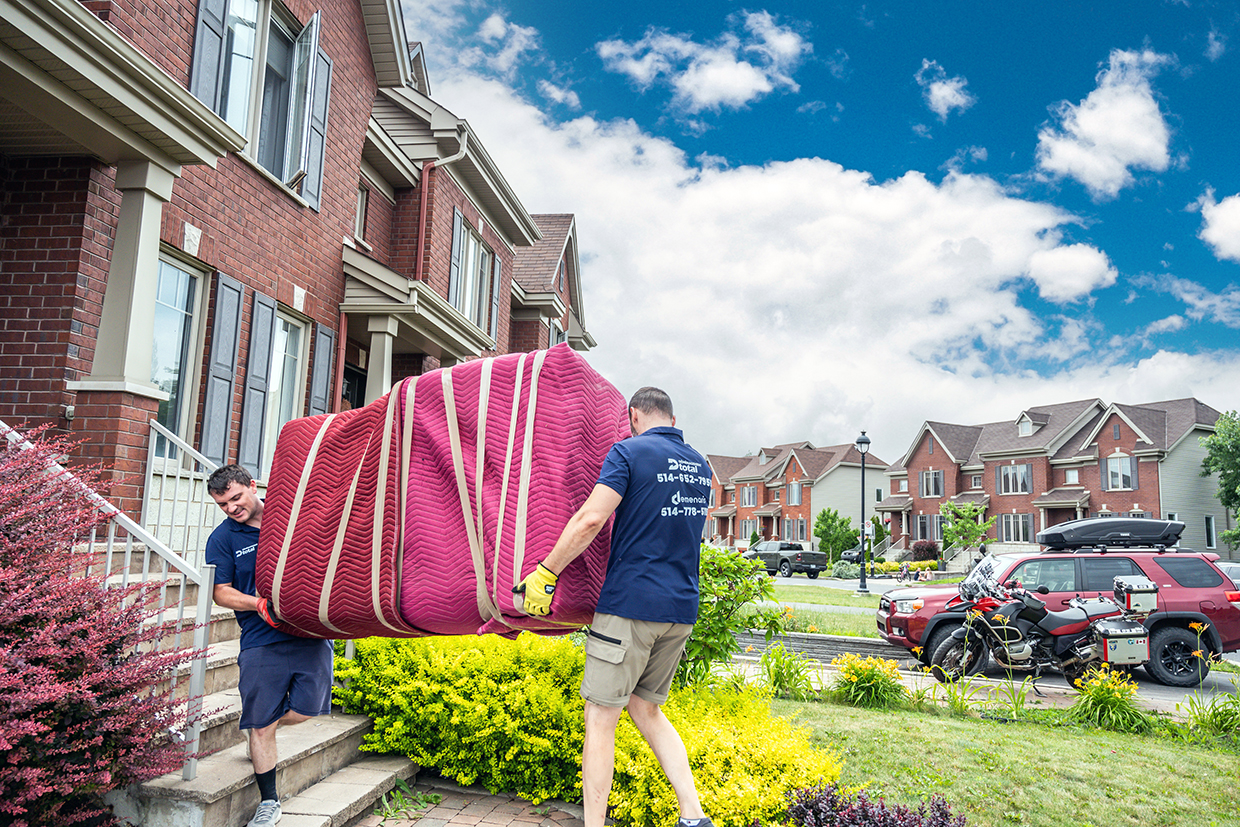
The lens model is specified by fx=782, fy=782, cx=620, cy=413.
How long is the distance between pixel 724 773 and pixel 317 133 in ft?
26.0

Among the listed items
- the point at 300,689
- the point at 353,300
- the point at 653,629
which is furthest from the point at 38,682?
the point at 353,300

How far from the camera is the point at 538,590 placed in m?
2.82

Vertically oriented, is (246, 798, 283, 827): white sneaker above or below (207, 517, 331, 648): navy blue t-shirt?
below

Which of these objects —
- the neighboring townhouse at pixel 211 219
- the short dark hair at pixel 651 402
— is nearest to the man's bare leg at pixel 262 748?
the short dark hair at pixel 651 402

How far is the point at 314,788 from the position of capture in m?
4.03

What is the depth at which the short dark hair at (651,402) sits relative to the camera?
357 centimetres

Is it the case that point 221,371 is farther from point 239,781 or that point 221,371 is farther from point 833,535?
point 833,535

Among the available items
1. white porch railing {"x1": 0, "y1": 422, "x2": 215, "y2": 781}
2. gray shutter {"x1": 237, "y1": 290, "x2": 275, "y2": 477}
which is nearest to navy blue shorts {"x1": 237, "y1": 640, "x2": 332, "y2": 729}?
white porch railing {"x1": 0, "y1": 422, "x2": 215, "y2": 781}

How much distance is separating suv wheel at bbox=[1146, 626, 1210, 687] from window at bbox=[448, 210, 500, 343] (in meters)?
11.2

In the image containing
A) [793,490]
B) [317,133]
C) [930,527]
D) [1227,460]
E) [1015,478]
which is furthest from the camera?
[793,490]

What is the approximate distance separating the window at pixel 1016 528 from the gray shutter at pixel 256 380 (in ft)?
139

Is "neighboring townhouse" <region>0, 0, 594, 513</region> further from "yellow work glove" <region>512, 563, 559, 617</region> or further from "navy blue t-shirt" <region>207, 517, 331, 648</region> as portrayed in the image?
"yellow work glove" <region>512, 563, 559, 617</region>

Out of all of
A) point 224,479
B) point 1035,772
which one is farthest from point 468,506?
point 1035,772

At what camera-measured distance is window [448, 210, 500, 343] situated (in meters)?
13.5
